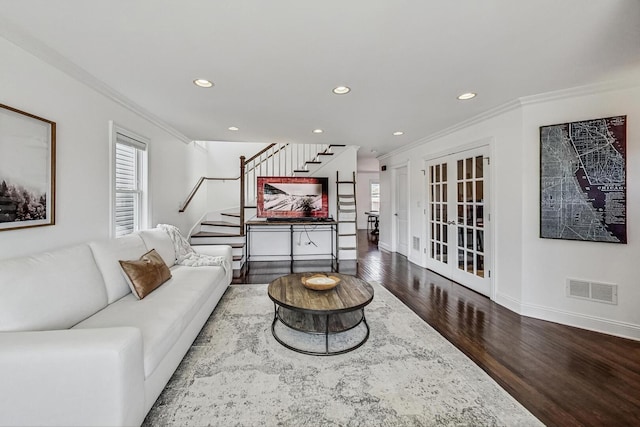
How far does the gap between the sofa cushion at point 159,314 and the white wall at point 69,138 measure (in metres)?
0.78

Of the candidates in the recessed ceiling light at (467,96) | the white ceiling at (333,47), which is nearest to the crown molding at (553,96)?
the white ceiling at (333,47)

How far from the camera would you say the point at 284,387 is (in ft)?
5.86

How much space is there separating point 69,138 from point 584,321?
5.11m

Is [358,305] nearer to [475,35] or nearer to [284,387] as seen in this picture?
[284,387]

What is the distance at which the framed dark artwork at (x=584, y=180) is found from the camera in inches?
97.7

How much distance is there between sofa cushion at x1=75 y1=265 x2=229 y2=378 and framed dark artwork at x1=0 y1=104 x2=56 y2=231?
0.87 m

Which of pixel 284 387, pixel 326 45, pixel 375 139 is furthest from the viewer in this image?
pixel 375 139

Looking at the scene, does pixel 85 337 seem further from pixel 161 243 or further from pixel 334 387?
pixel 161 243

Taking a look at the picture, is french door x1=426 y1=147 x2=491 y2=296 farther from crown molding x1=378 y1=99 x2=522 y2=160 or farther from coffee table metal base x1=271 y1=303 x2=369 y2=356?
coffee table metal base x1=271 y1=303 x2=369 y2=356

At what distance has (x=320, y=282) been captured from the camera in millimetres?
2623

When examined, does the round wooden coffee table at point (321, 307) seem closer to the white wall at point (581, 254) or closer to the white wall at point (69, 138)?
the white wall at point (69, 138)

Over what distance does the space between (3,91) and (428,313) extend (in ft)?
13.1

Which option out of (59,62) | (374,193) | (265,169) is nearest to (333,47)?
(59,62)

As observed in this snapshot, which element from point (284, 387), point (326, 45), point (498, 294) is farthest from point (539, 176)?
point (284, 387)
